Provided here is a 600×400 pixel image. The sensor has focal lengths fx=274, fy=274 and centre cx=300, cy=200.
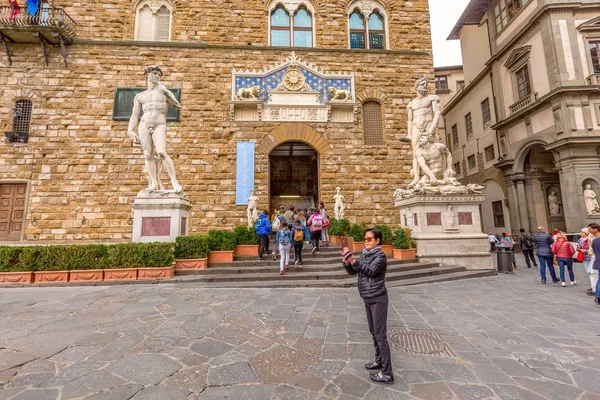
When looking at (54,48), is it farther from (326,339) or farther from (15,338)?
(326,339)

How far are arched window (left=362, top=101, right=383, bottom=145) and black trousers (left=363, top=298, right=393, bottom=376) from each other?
11.1m

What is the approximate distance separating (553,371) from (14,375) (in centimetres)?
508

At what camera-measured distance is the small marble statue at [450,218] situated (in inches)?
340

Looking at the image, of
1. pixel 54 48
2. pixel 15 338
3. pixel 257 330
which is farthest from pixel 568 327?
pixel 54 48

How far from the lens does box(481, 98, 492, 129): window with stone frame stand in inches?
742

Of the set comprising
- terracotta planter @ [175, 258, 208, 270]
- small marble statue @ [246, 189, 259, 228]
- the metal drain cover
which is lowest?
the metal drain cover

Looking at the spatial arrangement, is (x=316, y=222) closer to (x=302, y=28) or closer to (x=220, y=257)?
(x=220, y=257)

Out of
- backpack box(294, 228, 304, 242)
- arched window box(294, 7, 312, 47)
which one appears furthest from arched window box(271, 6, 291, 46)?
backpack box(294, 228, 304, 242)

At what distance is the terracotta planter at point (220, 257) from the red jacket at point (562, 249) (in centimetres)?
832

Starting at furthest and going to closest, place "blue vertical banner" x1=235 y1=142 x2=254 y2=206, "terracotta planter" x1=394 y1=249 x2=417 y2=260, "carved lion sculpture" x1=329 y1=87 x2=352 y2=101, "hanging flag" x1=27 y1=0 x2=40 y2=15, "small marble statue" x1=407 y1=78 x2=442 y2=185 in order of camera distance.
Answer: "carved lion sculpture" x1=329 y1=87 x2=352 y2=101 → "blue vertical banner" x1=235 y1=142 x2=254 y2=206 → "hanging flag" x1=27 y1=0 x2=40 y2=15 → "small marble statue" x1=407 y1=78 x2=442 y2=185 → "terracotta planter" x1=394 y1=249 x2=417 y2=260

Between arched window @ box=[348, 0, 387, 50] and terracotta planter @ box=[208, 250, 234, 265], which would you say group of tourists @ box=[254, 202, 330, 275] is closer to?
terracotta planter @ box=[208, 250, 234, 265]

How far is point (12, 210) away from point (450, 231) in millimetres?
16475

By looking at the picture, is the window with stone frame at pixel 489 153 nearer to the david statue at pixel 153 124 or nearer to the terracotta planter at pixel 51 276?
the david statue at pixel 153 124

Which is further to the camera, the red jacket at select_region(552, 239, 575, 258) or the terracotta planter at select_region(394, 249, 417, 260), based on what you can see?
the terracotta planter at select_region(394, 249, 417, 260)
